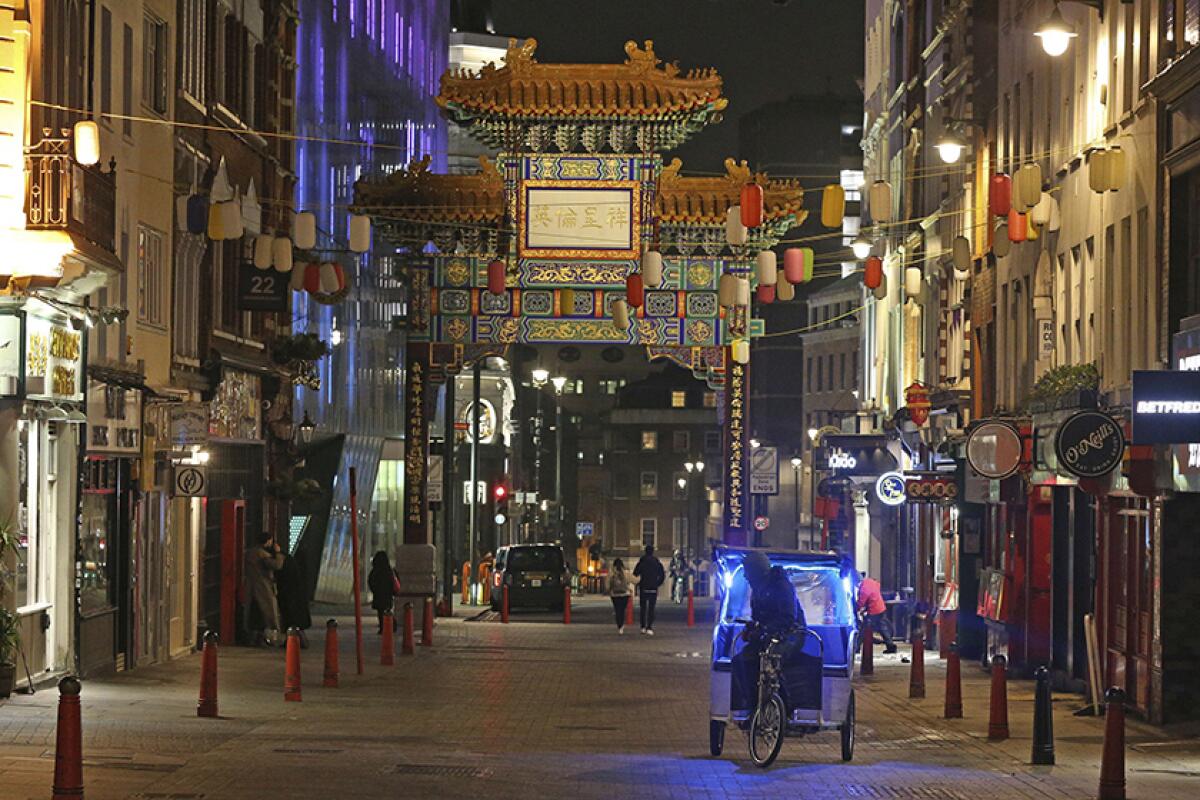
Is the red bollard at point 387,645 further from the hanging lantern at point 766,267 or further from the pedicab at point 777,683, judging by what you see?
the pedicab at point 777,683

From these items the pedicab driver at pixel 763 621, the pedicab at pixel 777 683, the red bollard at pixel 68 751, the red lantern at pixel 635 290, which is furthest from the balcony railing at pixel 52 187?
the red lantern at pixel 635 290

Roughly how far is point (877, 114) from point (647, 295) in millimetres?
16386

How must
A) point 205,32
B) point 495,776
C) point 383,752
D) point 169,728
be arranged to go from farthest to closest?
point 205,32, point 169,728, point 383,752, point 495,776

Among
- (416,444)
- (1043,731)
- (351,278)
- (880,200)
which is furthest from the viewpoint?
(351,278)

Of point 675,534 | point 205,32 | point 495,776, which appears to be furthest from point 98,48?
point 675,534

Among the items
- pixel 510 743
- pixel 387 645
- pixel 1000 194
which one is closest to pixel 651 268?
pixel 387 645

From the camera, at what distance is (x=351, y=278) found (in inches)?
2504

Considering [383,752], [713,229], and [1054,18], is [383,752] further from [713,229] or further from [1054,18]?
[713,229]

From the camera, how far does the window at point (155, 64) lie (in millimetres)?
32375

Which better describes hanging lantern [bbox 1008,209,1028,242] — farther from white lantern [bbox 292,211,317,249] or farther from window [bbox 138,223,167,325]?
window [bbox 138,223,167,325]

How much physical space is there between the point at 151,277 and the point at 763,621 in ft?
49.8

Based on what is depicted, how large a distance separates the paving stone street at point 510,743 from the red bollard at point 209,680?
31 centimetres

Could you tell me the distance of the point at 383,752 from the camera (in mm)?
21484

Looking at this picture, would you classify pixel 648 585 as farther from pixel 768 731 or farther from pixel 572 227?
pixel 768 731
